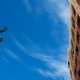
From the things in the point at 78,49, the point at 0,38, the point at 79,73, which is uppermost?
the point at 78,49

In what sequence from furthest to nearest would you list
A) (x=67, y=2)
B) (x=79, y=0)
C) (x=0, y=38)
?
(x=67, y=2) < (x=79, y=0) < (x=0, y=38)

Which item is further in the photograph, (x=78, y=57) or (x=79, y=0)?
(x=78, y=57)

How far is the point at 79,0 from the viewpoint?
85.1 feet

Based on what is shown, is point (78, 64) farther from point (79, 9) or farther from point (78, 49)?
point (79, 9)

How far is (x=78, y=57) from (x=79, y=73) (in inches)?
185

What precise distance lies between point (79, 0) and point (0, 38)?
2190cm

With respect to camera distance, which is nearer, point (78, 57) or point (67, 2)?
point (78, 57)

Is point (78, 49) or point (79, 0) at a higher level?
point (79, 0)

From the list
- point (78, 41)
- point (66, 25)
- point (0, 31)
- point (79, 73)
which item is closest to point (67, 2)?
point (66, 25)

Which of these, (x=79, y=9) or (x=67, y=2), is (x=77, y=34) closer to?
(x=79, y=9)

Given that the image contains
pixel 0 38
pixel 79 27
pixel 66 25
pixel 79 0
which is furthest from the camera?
pixel 66 25

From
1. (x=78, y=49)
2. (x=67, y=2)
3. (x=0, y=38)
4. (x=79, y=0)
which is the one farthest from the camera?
(x=67, y=2)

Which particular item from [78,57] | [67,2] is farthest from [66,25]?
[78,57]

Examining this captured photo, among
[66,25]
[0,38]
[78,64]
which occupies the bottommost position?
[0,38]
